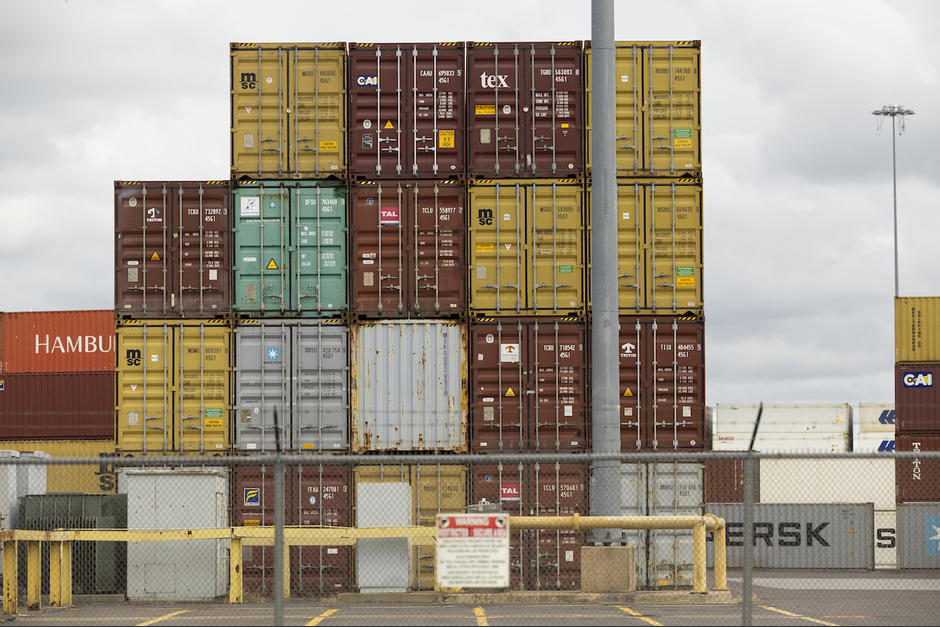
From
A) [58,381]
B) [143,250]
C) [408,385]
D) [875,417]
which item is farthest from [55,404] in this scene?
[875,417]

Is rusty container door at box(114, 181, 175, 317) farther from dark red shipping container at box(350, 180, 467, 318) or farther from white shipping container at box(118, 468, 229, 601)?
white shipping container at box(118, 468, 229, 601)

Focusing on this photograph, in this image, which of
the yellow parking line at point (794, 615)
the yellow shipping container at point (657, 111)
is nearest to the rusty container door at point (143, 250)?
the yellow shipping container at point (657, 111)

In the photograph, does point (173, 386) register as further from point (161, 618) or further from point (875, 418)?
point (875, 418)

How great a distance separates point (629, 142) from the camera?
21906 mm

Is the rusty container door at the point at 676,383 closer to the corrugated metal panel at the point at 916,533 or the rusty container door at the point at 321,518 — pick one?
the rusty container door at the point at 321,518

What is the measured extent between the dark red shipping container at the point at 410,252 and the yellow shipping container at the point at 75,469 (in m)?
14.8

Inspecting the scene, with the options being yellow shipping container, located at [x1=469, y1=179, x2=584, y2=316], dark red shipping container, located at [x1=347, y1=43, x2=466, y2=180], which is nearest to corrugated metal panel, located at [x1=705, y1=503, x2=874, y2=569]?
yellow shipping container, located at [x1=469, y1=179, x2=584, y2=316]

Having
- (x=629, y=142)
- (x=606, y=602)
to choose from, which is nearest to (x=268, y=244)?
(x=629, y=142)

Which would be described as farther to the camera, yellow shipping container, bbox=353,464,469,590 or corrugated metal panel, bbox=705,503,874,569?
corrugated metal panel, bbox=705,503,874,569

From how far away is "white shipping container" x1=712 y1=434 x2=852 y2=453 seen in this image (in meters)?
42.1

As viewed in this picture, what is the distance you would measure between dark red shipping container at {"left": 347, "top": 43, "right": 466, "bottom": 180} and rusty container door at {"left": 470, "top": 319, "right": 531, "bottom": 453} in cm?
295

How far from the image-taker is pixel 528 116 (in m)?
22.0

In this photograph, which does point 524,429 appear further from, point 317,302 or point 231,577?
point 231,577

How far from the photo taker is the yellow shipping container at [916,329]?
1230 inches
